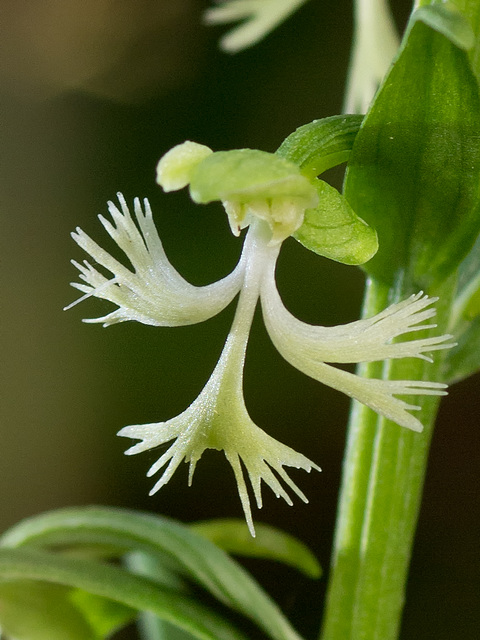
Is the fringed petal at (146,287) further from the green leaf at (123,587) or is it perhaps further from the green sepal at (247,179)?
the green leaf at (123,587)

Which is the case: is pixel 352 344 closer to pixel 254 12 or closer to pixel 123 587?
pixel 123 587

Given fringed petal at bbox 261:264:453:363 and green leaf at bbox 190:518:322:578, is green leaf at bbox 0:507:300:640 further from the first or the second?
fringed petal at bbox 261:264:453:363

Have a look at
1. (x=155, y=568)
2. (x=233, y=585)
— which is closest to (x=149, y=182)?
(x=155, y=568)

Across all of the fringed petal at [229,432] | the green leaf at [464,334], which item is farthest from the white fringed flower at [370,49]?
the fringed petal at [229,432]

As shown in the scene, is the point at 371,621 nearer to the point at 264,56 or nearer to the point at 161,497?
the point at 161,497

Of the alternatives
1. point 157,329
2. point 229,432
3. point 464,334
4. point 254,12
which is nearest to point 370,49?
point 254,12
